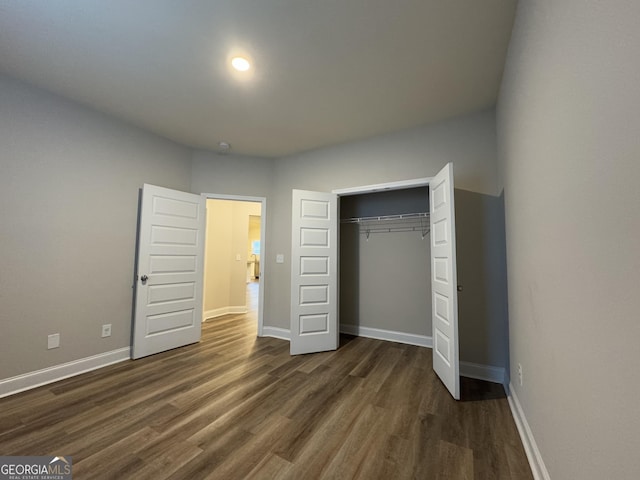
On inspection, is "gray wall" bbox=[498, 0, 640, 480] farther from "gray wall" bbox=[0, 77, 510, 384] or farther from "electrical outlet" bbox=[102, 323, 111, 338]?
"electrical outlet" bbox=[102, 323, 111, 338]

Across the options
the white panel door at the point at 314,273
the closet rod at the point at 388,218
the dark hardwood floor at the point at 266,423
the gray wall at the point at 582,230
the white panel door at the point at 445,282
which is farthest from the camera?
the closet rod at the point at 388,218

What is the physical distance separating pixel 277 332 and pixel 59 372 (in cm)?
239

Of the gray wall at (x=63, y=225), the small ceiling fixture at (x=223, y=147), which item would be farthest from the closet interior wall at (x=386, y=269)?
the gray wall at (x=63, y=225)

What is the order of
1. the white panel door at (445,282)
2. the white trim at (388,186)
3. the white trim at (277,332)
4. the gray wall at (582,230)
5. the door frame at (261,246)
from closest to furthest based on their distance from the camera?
the gray wall at (582,230), the white panel door at (445,282), the white trim at (388,186), the white trim at (277,332), the door frame at (261,246)

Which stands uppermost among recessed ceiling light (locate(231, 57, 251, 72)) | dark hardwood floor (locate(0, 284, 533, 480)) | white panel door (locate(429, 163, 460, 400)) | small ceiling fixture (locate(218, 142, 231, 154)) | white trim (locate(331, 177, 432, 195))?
recessed ceiling light (locate(231, 57, 251, 72))

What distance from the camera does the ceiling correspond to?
1707 mm

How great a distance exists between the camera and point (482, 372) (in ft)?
8.74

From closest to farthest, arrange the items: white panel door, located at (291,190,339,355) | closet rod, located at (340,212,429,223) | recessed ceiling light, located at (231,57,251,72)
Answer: recessed ceiling light, located at (231,57,251,72) < white panel door, located at (291,190,339,355) < closet rod, located at (340,212,429,223)

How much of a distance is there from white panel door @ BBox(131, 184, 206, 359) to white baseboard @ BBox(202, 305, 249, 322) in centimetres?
154

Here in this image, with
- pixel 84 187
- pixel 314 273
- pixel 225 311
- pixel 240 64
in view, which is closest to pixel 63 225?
pixel 84 187

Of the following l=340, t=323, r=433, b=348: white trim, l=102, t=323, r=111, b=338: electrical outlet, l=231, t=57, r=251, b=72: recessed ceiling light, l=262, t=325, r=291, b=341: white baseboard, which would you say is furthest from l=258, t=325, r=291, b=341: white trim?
l=231, t=57, r=251, b=72: recessed ceiling light

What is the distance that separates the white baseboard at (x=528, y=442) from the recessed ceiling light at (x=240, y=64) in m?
3.23

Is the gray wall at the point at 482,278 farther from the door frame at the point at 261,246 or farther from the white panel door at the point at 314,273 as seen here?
the door frame at the point at 261,246

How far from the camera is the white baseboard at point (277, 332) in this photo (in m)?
3.94
